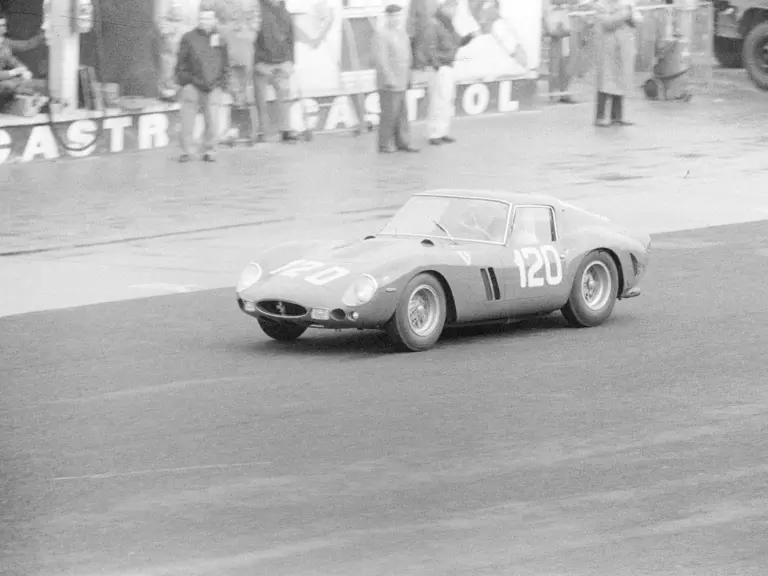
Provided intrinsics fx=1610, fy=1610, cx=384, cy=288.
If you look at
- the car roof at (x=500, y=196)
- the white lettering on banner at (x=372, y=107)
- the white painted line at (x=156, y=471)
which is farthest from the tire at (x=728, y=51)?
the white painted line at (x=156, y=471)

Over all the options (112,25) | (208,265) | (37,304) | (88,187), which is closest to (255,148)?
(112,25)

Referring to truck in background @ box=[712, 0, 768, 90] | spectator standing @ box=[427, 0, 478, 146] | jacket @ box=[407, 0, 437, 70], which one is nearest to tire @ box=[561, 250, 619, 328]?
spectator standing @ box=[427, 0, 478, 146]

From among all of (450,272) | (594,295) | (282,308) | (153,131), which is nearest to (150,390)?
(282,308)

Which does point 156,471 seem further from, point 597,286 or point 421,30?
point 421,30

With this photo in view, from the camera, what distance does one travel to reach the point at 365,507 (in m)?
6.52

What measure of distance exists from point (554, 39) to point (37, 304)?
16724 mm

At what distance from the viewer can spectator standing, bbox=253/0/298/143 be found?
869 inches

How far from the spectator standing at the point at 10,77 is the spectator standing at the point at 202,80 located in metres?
1.96

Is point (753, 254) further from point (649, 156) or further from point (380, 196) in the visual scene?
point (649, 156)

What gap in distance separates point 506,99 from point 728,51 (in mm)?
7303

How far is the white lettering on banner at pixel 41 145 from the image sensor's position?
67.3 ft

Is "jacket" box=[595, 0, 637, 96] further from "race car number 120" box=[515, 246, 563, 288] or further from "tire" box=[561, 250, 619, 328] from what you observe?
"race car number 120" box=[515, 246, 563, 288]

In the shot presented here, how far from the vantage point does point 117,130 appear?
70.6ft

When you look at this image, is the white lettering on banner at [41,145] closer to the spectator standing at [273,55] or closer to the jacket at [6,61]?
the jacket at [6,61]
